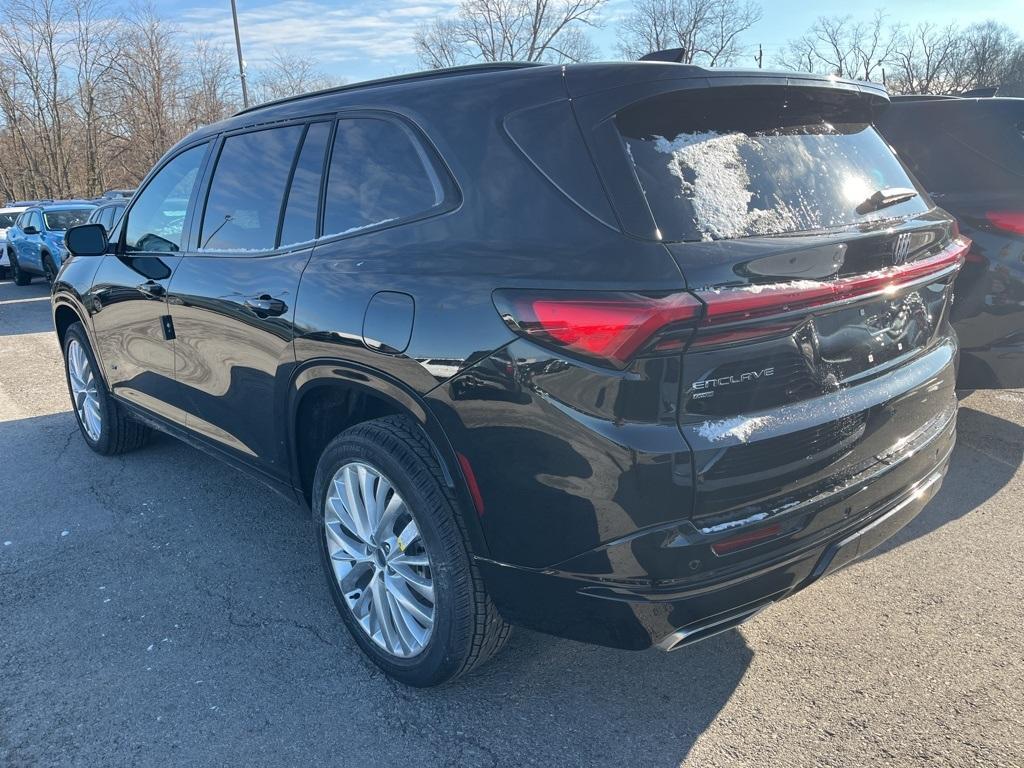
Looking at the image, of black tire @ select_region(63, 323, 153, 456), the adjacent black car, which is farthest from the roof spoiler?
black tire @ select_region(63, 323, 153, 456)

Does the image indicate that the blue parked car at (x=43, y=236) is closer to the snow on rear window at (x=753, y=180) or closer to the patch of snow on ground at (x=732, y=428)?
the snow on rear window at (x=753, y=180)

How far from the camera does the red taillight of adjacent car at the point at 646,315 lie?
1.85 metres

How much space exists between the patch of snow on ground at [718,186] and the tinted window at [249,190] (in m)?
1.63

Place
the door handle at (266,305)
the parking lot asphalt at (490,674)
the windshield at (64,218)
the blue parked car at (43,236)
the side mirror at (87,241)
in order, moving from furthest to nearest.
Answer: the windshield at (64,218) → the blue parked car at (43,236) → the side mirror at (87,241) → the door handle at (266,305) → the parking lot asphalt at (490,674)

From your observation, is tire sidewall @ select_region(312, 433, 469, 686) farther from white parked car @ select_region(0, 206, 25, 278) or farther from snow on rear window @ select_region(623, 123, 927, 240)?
white parked car @ select_region(0, 206, 25, 278)

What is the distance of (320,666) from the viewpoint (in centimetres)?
278

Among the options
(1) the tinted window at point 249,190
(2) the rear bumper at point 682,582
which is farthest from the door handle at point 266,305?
(2) the rear bumper at point 682,582

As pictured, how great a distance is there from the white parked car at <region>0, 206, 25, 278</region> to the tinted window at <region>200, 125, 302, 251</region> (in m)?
17.0

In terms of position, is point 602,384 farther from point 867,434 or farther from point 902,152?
point 902,152

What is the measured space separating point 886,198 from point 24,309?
44.9 ft

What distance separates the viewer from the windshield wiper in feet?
7.93

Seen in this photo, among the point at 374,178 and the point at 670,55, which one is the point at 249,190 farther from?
the point at 670,55

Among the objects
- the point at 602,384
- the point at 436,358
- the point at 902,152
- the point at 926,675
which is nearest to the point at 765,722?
the point at 926,675

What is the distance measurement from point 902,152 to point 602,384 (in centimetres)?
386
